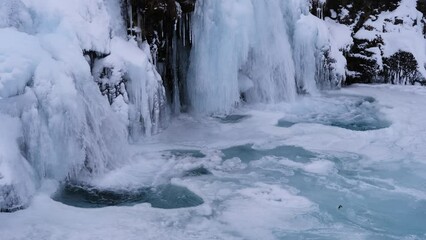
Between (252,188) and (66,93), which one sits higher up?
(66,93)

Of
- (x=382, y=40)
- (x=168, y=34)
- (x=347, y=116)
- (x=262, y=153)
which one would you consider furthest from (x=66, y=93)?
(x=382, y=40)

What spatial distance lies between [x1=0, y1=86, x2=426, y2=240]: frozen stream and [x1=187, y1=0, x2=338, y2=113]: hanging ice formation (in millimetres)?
710

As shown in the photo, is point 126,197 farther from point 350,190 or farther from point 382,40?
point 382,40

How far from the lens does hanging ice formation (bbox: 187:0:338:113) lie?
8.41m

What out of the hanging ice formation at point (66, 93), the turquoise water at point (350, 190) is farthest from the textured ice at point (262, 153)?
the hanging ice formation at point (66, 93)

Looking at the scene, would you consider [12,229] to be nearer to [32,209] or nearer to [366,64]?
[32,209]

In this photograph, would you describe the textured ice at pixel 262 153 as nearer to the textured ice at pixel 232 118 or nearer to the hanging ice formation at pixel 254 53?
the textured ice at pixel 232 118

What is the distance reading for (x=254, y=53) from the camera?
9.49 m

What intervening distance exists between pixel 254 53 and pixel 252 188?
15.4 feet

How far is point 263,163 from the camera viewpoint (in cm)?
612

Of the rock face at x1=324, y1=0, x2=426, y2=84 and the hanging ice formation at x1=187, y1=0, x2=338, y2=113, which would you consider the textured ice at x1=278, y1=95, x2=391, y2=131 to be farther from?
the rock face at x1=324, y1=0, x2=426, y2=84

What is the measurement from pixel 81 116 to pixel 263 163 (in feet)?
7.35

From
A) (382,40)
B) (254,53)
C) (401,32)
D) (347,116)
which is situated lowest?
(347,116)

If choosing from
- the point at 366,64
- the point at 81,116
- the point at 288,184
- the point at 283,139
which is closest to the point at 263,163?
the point at 288,184
